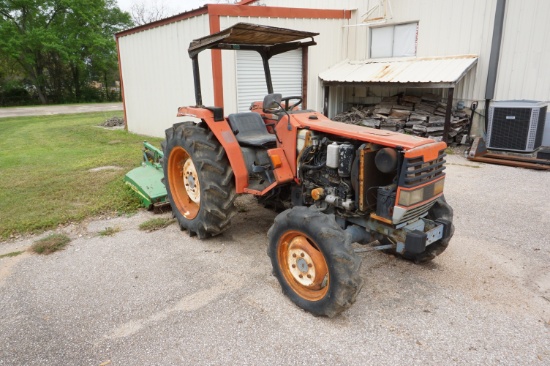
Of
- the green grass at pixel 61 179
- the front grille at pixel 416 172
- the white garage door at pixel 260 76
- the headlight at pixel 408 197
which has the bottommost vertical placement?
the green grass at pixel 61 179

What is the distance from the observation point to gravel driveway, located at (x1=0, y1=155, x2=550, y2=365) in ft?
8.48

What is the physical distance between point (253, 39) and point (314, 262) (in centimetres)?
256

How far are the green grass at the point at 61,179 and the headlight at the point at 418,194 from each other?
3663 millimetres

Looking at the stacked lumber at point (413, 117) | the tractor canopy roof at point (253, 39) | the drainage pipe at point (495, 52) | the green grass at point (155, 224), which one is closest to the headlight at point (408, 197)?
the tractor canopy roof at point (253, 39)

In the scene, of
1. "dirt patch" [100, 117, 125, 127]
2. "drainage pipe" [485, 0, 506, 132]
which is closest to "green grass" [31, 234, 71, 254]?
"drainage pipe" [485, 0, 506, 132]

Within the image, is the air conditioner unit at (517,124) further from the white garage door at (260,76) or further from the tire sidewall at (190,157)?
the tire sidewall at (190,157)

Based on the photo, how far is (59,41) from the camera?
28.6 m

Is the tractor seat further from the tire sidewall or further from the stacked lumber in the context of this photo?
the stacked lumber

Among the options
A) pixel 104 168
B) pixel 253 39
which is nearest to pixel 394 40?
pixel 253 39

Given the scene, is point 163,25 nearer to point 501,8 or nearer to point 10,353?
point 501,8

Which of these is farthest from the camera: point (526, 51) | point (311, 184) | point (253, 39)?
point (526, 51)

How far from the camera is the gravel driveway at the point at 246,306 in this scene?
259cm

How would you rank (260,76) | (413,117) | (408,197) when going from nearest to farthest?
1. (408,197)
2. (260,76)
3. (413,117)

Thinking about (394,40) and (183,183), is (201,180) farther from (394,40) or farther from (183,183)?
(394,40)
